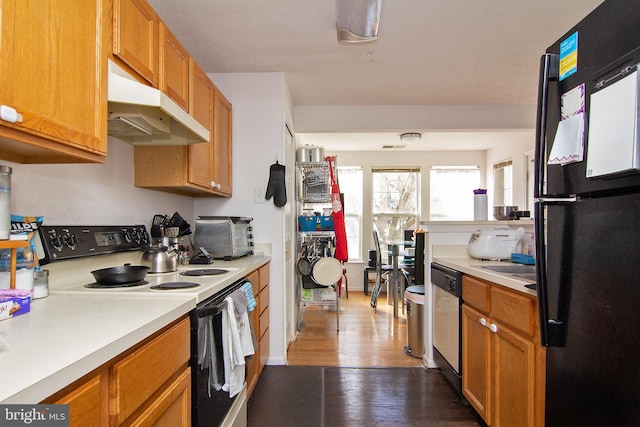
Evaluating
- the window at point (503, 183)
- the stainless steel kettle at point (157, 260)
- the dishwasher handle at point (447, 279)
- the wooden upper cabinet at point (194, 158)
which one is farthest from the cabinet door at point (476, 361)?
the window at point (503, 183)

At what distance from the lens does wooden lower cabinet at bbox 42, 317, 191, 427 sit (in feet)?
2.33

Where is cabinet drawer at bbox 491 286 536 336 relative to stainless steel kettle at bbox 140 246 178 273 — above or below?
below

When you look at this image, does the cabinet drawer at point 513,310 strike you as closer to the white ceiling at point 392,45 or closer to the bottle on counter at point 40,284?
the white ceiling at point 392,45

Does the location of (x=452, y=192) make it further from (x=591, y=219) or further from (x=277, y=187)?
(x=591, y=219)

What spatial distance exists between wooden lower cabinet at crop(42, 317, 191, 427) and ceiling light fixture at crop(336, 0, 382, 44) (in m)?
1.70

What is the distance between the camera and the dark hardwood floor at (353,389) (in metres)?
2.04

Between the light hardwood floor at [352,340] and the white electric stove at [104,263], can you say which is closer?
the white electric stove at [104,263]

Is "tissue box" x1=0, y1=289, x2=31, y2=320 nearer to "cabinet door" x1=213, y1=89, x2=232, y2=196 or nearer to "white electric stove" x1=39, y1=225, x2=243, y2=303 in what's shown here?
"white electric stove" x1=39, y1=225, x2=243, y2=303

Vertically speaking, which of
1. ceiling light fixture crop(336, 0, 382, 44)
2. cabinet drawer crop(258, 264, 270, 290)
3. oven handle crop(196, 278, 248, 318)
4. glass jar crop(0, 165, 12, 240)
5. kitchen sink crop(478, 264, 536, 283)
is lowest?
cabinet drawer crop(258, 264, 270, 290)

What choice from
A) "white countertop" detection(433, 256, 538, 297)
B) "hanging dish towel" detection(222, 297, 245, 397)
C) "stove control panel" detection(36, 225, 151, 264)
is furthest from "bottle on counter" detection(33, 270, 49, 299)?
"white countertop" detection(433, 256, 538, 297)

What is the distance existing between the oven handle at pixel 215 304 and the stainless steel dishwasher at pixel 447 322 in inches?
56.0

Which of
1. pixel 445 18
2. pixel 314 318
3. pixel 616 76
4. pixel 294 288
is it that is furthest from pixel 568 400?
pixel 314 318

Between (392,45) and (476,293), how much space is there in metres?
1.75

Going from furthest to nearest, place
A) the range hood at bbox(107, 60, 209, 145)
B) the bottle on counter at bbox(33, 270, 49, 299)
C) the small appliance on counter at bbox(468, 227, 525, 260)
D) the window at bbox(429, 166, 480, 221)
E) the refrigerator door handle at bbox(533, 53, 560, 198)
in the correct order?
the window at bbox(429, 166, 480, 221) < the small appliance on counter at bbox(468, 227, 525, 260) < the range hood at bbox(107, 60, 209, 145) < the bottle on counter at bbox(33, 270, 49, 299) < the refrigerator door handle at bbox(533, 53, 560, 198)
